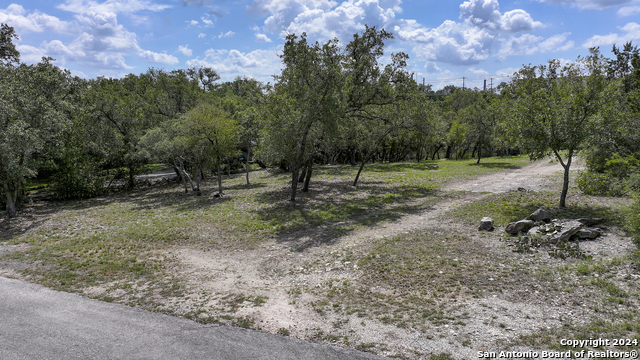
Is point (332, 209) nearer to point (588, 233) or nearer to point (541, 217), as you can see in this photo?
point (541, 217)

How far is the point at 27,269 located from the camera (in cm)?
1171

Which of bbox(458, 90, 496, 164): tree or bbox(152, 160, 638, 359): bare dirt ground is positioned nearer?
bbox(152, 160, 638, 359): bare dirt ground

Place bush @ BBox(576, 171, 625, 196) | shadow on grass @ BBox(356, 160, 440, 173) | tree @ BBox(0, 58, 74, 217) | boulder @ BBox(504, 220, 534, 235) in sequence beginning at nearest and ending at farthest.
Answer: boulder @ BBox(504, 220, 534, 235) < bush @ BBox(576, 171, 625, 196) < tree @ BBox(0, 58, 74, 217) < shadow on grass @ BBox(356, 160, 440, 173)

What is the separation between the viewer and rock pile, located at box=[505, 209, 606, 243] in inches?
404

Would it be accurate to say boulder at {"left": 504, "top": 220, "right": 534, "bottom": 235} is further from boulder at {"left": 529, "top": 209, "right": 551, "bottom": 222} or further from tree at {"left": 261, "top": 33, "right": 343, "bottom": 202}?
tree at {"left": 261, "top": 33, "right": 343, "bottom": 202}

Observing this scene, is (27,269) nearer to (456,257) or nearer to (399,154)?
(456,257)

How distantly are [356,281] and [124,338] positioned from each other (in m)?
5.81

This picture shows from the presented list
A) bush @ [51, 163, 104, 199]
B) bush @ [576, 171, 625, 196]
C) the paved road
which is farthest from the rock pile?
bush @ [51, 163, 104, 199]

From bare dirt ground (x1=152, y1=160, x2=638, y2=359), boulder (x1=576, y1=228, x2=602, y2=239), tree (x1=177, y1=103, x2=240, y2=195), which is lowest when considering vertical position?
bare dirt ground (x1=152, y1=160, x2=638, y2=359)

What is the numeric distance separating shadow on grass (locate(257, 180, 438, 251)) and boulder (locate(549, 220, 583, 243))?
272 inches

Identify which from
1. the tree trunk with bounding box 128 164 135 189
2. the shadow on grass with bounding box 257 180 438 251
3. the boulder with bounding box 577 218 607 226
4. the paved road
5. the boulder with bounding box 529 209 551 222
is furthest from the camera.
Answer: the tree trunk with bounding box 128 164 135 189

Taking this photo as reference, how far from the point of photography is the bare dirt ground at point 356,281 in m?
6.40

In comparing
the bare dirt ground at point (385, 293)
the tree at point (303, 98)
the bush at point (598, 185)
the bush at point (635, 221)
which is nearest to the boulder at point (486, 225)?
the bare dirt ground at point (385, 293)

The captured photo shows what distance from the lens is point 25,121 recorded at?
783 inches
